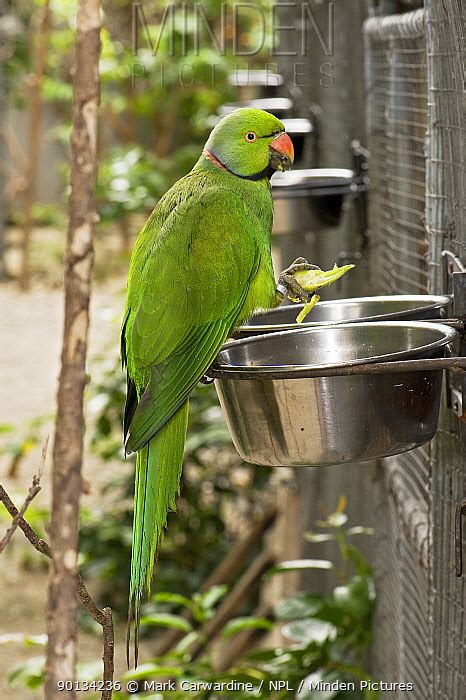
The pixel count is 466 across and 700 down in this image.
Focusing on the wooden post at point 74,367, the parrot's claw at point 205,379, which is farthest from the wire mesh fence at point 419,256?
the wooden post at point 74,367

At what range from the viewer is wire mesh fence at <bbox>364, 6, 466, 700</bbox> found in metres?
1.44

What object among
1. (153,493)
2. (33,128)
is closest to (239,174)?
(153,493)

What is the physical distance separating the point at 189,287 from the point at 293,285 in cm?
15

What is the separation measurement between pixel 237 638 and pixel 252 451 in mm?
2063

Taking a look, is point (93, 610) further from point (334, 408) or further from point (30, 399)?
point (30, 399)

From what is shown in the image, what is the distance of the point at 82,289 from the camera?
0.72 meters

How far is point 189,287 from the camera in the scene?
1386 mm

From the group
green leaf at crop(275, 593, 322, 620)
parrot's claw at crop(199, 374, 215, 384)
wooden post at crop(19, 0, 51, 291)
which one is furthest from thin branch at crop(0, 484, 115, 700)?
wooden post at crop(19, 0, 51, 291)

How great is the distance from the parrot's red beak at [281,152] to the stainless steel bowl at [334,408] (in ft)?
1.24

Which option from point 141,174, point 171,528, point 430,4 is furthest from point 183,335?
point 141,174

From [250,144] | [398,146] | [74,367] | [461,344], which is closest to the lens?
[74,367]

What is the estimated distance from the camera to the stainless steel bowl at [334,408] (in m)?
1.16

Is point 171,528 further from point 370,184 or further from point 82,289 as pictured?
point 82,289

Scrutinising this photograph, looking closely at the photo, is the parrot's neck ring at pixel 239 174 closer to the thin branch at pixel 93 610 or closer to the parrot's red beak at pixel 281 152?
the parrot's red beak at pixel 281 152
